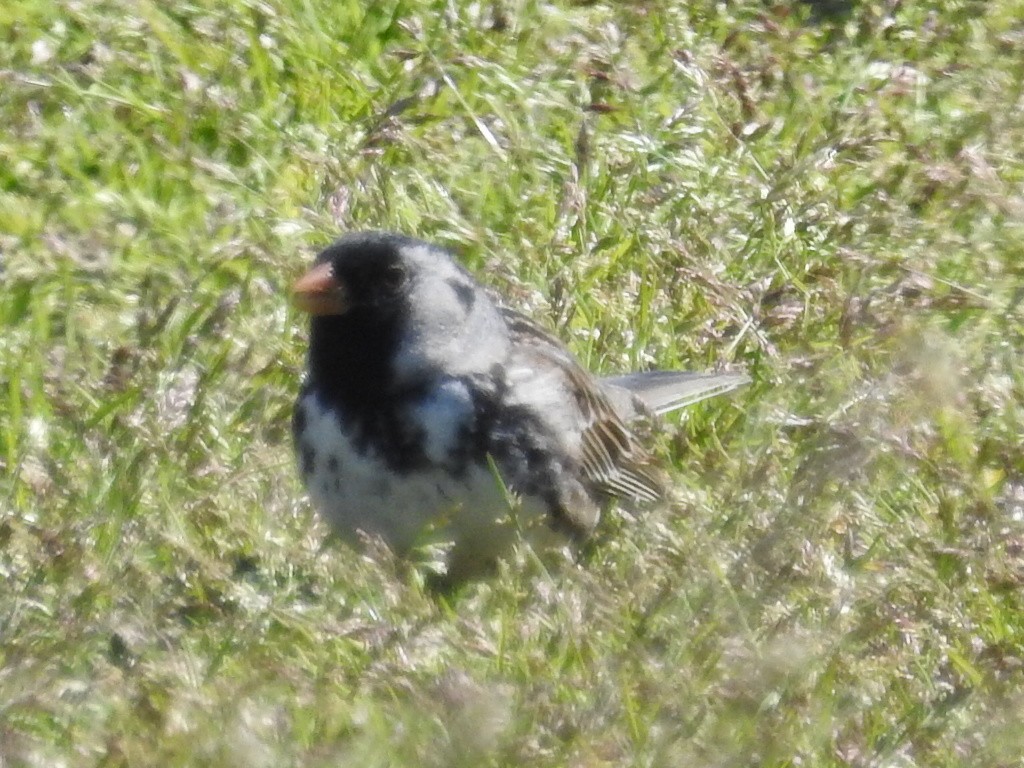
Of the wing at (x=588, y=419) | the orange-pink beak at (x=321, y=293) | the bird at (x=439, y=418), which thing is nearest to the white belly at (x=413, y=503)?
the bird at (x=439, y=418)

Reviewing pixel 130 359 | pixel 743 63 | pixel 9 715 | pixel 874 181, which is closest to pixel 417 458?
pixel 130 359

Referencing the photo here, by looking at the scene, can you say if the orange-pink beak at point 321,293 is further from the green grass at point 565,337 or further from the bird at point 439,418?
the green grass at point 565,337

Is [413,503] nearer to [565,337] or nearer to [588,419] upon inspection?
[588,419]

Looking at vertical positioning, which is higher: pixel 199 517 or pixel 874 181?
pixel 199 517

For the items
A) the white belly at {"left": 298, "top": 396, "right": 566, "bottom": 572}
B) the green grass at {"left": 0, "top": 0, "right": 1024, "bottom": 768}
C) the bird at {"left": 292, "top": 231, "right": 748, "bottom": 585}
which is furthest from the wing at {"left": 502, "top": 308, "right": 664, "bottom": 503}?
the white belly at {"left": 298, "top": 396, "right": 566, "bottom": 572}

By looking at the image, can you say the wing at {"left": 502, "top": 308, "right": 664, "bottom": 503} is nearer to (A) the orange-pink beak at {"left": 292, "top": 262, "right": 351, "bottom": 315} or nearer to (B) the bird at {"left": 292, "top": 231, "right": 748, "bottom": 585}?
(B) the bird at {"left": 292, "top": 231, "right": 748, "bottom": 585}

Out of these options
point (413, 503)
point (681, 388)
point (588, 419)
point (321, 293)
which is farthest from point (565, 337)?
point (413, 503)

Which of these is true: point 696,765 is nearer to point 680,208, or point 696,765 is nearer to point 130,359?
point 130,359
